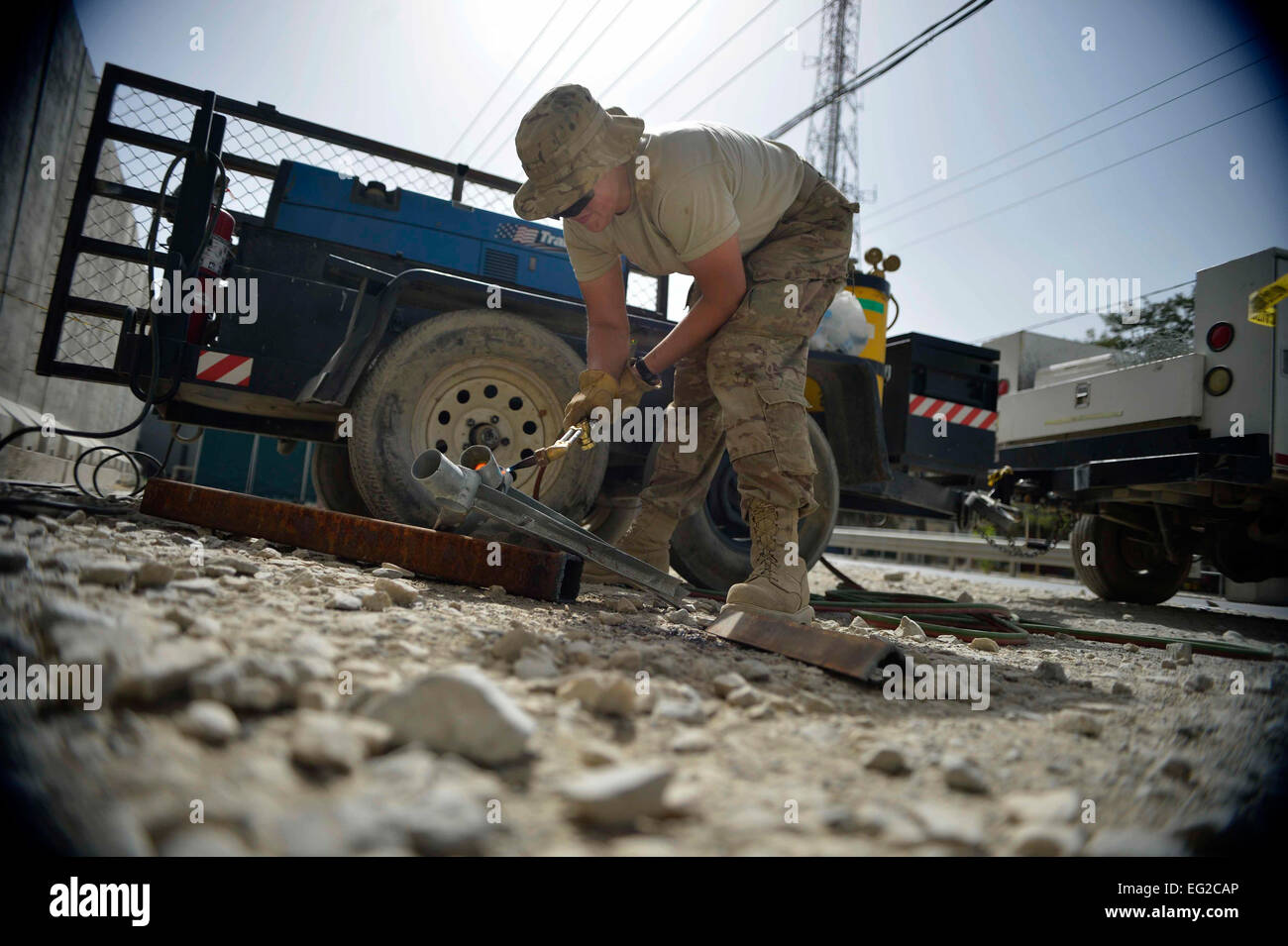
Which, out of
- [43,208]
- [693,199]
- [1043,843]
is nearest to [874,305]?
[693,199]

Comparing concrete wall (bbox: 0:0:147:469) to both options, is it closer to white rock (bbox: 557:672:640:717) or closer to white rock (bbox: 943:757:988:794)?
white rock (bbox: 557:672:640:717)

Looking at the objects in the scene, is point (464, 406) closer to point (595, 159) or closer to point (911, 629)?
point (595, 159)

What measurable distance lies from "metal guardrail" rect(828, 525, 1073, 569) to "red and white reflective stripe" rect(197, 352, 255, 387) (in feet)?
20.6

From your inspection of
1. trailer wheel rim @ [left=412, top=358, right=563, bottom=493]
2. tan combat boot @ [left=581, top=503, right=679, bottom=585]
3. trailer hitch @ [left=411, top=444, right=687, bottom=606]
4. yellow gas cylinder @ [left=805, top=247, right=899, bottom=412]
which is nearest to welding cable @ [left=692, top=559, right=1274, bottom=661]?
tan combat boot @ [left=581, top=503, right=679, bottom=585]

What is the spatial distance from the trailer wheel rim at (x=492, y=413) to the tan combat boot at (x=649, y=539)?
0.46 m

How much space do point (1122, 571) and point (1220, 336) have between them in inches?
78.7

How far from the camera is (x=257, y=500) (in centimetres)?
243

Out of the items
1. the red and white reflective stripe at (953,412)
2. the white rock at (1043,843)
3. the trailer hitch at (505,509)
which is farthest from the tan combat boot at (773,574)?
the red and white reflective stripe at (953,412)

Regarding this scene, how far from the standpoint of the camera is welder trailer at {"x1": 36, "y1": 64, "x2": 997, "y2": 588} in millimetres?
2801

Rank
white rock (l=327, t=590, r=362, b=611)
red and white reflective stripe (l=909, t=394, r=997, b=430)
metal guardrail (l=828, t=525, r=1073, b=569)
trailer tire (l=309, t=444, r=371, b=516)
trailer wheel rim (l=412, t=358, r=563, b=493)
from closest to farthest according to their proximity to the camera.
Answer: white rock (l=327, t=590, r=362, b=611), trailer wheel rim (l=412, t=358, r=563, b=493), trailer tire (l=309, t=444, r=371, b=516), red and white reflective stripe (l=909, t=394, r=997, b=430), metal guardrail (l=828, t=525, r=1073, b=569)

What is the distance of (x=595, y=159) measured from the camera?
211cm

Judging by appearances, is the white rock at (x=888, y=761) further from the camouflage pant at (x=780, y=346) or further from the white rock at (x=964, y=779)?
the camouflage pant at (x=780, y=346)
